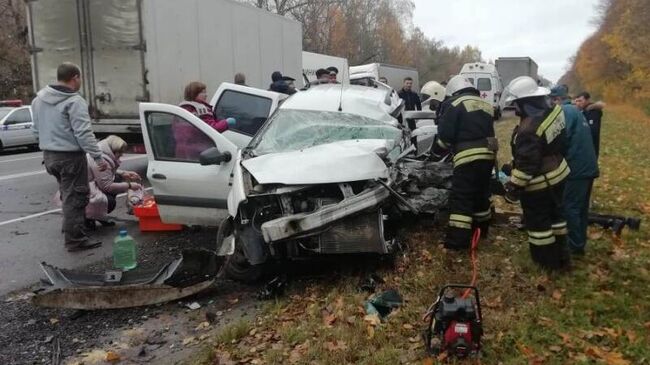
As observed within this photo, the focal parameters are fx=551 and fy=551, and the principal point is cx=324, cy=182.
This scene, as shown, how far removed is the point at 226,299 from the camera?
4.62 meters

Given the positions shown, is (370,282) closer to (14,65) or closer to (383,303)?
(383,303)

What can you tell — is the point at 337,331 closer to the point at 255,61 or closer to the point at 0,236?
the point at 0,236

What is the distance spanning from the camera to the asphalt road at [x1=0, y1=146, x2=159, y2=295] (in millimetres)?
5531

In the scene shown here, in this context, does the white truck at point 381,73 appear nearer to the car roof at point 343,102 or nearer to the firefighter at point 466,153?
the car roof at point 343,102

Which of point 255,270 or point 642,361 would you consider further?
point 255,270

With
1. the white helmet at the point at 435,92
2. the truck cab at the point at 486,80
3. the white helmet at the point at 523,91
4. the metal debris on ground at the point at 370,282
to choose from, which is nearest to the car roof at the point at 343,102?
the white helmet at the point at 435,92

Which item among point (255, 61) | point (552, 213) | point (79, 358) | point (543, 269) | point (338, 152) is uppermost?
point (255, 61)

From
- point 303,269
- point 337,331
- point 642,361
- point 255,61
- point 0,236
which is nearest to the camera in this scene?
point 642,361

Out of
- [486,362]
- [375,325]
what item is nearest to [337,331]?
[375,325]

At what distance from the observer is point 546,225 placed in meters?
4.38

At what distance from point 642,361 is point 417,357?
127 cm

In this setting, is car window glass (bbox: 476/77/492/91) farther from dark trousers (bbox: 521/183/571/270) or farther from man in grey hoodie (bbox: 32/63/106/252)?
man in grey hoodie (bbox: 32/63/106/252)

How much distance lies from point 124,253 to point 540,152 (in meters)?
3.84

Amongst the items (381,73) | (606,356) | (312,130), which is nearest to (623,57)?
(381,73)
